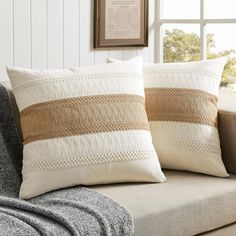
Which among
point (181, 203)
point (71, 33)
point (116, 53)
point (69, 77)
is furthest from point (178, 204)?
point (116, 53)

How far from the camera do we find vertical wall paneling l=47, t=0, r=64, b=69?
10.4 feet

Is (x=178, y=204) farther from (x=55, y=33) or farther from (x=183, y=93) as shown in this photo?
(x=55, y=33)

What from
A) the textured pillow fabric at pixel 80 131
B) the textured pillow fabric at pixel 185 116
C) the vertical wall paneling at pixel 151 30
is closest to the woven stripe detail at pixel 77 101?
the textured pillow fabric at pixel 80 131

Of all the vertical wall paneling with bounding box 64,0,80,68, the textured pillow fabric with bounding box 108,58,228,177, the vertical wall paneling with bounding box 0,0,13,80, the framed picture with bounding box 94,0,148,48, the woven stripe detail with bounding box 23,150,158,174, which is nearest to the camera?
the woven stripe detail with bounding box 23,150,158,174

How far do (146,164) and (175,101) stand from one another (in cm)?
36

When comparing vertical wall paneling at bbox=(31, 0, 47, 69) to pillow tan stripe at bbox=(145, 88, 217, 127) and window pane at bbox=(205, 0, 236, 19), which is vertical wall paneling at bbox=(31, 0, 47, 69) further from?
window pane at bbox=(205, 0, 236, 19)

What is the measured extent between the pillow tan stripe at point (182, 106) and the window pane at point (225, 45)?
2.92ft

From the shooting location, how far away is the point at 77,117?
7.56 ft

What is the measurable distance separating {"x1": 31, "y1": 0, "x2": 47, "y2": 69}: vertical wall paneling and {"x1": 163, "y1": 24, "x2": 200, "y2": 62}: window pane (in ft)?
2.95

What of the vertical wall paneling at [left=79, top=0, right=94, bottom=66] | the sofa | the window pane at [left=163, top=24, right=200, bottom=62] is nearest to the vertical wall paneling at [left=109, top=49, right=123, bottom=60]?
the vertical wall paneling at [left=79, top=0, right=94, bottom=66]

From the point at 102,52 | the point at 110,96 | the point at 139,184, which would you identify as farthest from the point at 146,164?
the point at 102,52

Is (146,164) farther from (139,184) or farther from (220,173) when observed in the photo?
(220,173)

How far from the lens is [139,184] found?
235cm

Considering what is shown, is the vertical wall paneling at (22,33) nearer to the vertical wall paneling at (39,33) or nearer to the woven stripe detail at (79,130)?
the vertical wall paneling at (39,33)
